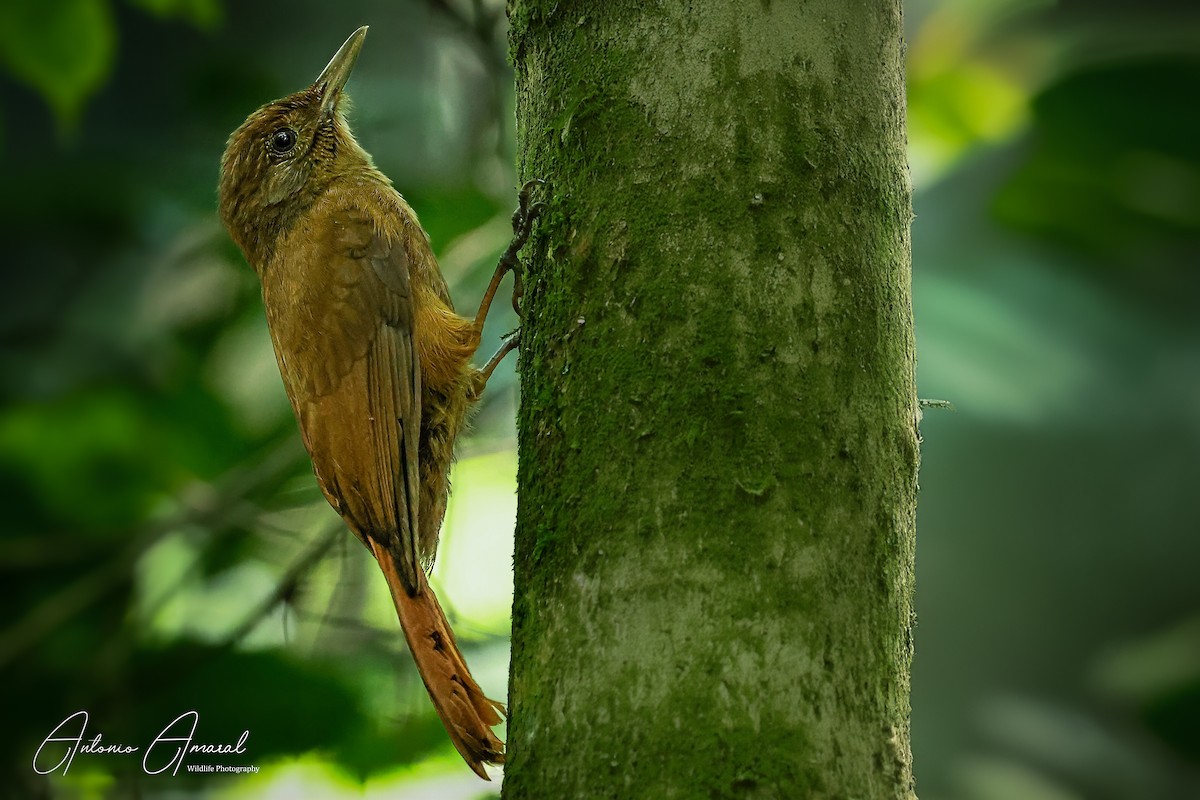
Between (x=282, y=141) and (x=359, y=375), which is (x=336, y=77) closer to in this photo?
(x=282, y=141)

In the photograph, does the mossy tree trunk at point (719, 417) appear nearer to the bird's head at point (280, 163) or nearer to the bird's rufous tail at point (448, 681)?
the bird's rufous tail at point (448, 681)

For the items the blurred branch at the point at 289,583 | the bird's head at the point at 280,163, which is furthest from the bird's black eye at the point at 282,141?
the blurred branch at the point at 289,583

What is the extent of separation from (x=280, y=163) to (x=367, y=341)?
849 millimetres

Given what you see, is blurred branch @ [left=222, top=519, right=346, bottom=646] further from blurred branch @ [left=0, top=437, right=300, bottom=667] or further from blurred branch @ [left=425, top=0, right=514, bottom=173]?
blurred branch @ [left=425, top=0, right=514, bottom=173]

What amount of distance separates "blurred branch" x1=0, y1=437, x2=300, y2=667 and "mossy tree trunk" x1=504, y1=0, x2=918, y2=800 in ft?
5.91

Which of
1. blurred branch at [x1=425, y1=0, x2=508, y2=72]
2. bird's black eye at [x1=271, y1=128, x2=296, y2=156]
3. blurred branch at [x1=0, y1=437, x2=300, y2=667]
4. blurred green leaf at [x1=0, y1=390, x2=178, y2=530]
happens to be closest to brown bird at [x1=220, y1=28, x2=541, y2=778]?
bird's black eye at [x1=271, y1=128, x2=296, y2=156]

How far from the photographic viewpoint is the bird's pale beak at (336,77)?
3408mm

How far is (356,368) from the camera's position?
2764 mm

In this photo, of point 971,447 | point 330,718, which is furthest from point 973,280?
point 330,718

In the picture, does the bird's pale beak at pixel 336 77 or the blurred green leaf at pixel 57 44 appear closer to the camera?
the blurred green leaf at pixel 57 44

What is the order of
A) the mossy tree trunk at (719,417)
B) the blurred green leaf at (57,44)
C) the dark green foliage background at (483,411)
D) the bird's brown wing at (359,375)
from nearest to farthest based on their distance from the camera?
the mossy tree trunk at (719,417) → the bird's brown wing at (359,375) → the blurred green leaf at (57,44) → the dark green foliage background at (483,411)

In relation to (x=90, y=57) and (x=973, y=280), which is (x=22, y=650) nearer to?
(x=90, y=57)

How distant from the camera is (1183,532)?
4.59m

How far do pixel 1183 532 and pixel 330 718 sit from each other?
11.4 feet
